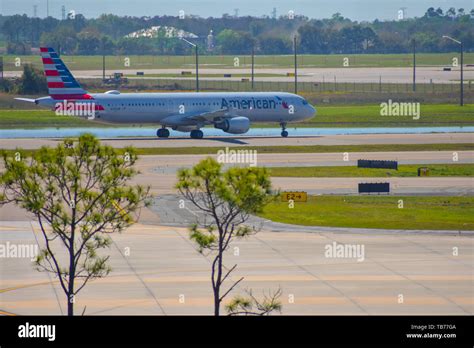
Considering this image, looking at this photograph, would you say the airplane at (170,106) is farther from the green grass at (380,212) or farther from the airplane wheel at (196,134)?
the green grass at (380,212)

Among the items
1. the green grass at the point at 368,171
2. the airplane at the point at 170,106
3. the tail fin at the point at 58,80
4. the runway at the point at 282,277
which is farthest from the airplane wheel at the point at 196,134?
the runway at the point at 282,277

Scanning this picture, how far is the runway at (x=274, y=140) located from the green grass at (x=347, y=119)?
15562 millimetres

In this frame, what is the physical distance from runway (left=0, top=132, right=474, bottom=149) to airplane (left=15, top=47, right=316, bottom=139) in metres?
1.61

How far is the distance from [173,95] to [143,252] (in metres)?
58.2

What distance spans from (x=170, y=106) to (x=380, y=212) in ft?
157

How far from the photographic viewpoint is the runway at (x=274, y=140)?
98.2 m

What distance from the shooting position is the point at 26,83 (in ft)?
505

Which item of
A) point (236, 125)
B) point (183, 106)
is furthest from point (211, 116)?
point (183, 106)

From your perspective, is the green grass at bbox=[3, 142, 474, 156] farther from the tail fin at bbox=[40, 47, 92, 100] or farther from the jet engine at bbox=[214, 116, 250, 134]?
the tail fin at bbox=[40, 47, 92, 100]

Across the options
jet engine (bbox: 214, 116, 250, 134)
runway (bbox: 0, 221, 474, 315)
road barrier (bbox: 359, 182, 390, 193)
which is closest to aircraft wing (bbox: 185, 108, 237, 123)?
jet engine (bbox: 214, 116, 250, 134)

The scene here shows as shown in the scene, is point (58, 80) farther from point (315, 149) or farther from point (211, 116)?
point (315, 149)

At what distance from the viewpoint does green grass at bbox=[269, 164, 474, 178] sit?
76.9 metres
